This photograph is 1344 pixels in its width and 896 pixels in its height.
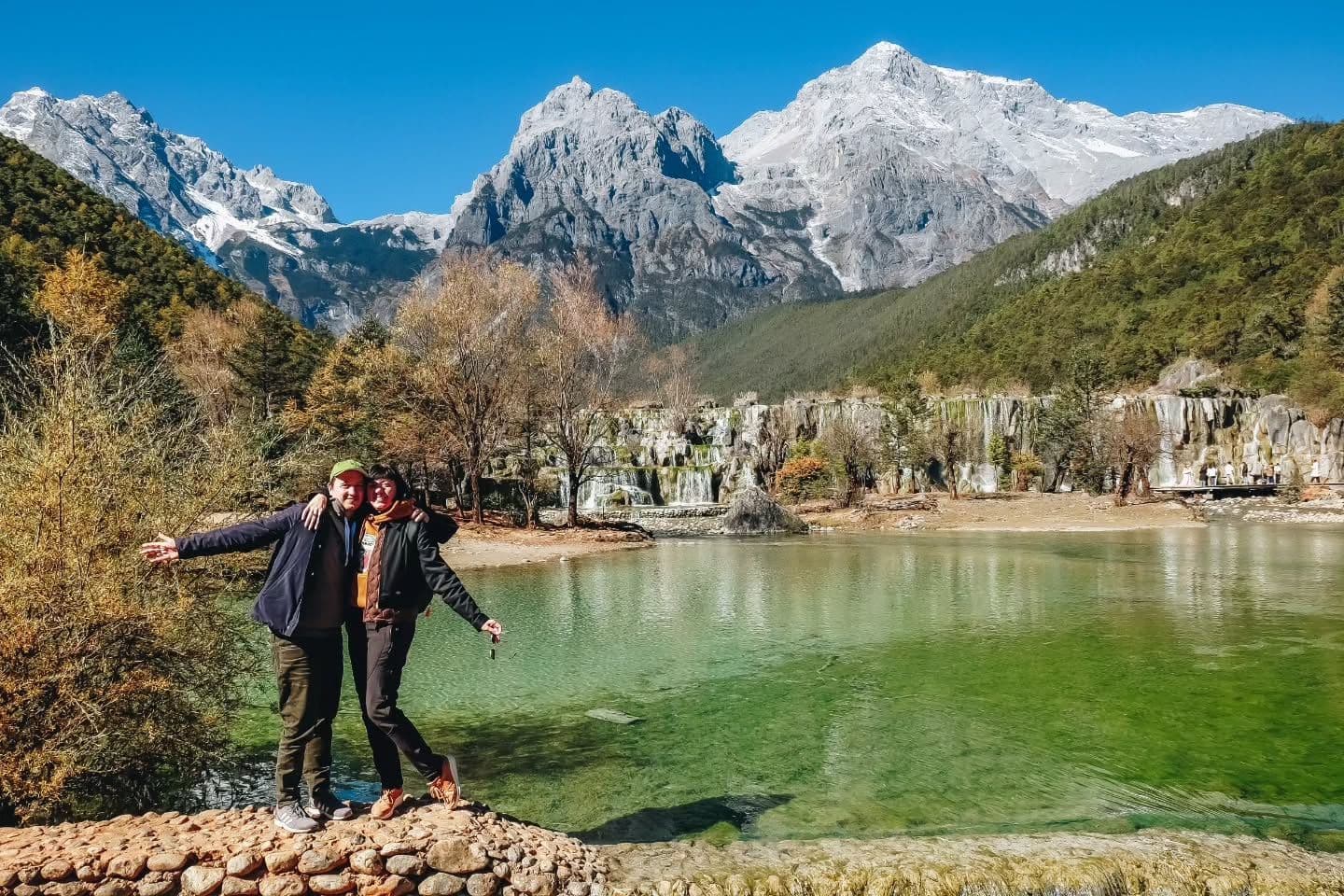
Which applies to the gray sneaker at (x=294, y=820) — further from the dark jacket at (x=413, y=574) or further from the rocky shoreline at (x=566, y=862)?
the dark jacket at (x=413, y=574)

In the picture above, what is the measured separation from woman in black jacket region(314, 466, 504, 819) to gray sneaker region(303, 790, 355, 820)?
0.63 ft

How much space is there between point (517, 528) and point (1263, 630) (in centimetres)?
3020

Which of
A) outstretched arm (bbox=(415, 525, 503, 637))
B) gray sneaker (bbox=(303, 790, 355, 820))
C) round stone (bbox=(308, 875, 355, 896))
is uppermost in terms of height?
outstretched arm (bbox=(415, 525, 503, 637))

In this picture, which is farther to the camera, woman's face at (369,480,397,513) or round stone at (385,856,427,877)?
woman's face at (369,480,397,513)

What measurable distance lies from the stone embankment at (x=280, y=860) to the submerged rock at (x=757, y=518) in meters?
42.2

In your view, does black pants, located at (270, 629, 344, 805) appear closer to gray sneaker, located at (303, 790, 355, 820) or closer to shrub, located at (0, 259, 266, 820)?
gray sneaker, located at (303, 790, 355, 820)

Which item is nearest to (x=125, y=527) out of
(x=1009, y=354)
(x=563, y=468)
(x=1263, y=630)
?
(x=1263, y=630)

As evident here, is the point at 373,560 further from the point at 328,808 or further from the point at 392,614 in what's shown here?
the point at 328,808

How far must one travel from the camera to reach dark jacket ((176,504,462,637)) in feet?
18.6

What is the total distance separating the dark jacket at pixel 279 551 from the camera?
5684 mm

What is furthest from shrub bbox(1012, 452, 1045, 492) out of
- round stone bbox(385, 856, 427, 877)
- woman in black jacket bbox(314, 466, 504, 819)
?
round stone bbox(385, 856, 427, 877)

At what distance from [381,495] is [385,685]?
1.42 metres

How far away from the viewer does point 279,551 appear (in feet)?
19.5

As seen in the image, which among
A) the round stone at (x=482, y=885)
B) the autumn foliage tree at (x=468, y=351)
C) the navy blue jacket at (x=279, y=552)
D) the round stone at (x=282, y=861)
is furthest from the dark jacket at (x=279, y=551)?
the autumn foliage tree at (x=468, y=351)
